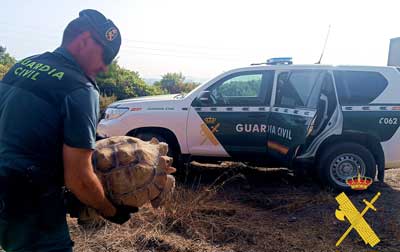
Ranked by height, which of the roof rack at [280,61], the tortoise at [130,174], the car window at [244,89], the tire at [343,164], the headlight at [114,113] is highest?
the roof rack at [280,61]

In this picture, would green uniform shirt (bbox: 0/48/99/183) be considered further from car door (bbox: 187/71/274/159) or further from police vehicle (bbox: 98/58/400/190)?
car door (bbox: 187/71/274/159)

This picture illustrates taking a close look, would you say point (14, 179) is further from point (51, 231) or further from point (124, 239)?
point (124, 239)

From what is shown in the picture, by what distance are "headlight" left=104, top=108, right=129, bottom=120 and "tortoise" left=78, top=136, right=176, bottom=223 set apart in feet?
12.7

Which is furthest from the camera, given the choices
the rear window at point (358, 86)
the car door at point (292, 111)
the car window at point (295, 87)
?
the rear window at point (358, 86)

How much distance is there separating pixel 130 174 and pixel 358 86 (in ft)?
14.8

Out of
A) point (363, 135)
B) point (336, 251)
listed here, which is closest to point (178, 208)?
point (336, 251)

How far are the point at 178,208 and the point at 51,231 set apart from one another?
231cm

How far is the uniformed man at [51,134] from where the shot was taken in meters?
1.64

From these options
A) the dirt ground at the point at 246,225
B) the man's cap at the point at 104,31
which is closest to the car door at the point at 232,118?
the dirt ground at the point at 246,225

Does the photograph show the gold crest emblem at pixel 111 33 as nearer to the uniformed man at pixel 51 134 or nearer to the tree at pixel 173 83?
the uniformed man at pixel 51 134

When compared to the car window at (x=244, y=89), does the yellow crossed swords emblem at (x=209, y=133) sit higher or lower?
lower

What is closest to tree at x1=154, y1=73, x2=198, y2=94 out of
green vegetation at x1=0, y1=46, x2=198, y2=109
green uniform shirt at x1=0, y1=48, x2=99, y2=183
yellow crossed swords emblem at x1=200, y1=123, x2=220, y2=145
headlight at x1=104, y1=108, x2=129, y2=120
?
green vegetation at x1=0, y1=46, x2=198, y2=109

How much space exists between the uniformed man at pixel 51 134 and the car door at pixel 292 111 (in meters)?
3.54

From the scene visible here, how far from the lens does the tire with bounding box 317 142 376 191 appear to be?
542 cm
